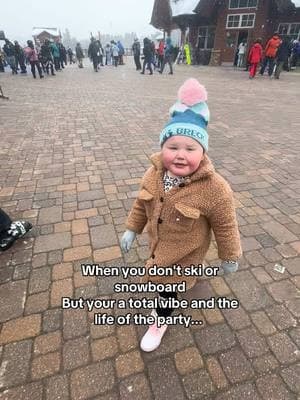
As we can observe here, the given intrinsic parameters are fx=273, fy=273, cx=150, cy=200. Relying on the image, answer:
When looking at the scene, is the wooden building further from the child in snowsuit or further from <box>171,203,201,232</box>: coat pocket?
<box>171,203,201,232</box>: coat pocket

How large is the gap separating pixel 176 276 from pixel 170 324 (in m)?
0.57

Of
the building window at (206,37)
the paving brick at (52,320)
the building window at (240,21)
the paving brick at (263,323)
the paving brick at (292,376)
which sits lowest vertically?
the paving brick at (292,376)

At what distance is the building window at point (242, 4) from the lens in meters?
18.9

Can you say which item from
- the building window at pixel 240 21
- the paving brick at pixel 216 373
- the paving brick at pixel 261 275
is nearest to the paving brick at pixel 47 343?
the paving brick at pixel 216 373

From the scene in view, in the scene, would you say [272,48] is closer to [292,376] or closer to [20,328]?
[292,376]

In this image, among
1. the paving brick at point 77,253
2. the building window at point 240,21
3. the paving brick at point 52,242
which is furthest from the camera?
the building window at point 240,21

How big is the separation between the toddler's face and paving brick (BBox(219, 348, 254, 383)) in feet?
4.43

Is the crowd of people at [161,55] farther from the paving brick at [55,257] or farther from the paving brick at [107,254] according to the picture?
the paving brick at [107,254]

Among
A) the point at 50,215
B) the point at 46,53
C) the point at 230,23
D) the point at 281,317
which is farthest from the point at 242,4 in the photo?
the point at 281,317

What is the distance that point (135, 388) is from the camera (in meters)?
A: 1.74

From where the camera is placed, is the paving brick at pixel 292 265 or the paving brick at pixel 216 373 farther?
the paving brick at pixel 292 265

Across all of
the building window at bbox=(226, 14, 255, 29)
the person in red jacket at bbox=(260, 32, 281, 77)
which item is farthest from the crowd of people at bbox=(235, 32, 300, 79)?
the building window at bbox=(226, 14, 255, 29)

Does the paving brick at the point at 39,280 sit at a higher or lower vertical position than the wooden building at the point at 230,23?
lower

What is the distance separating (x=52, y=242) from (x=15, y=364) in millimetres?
1274
